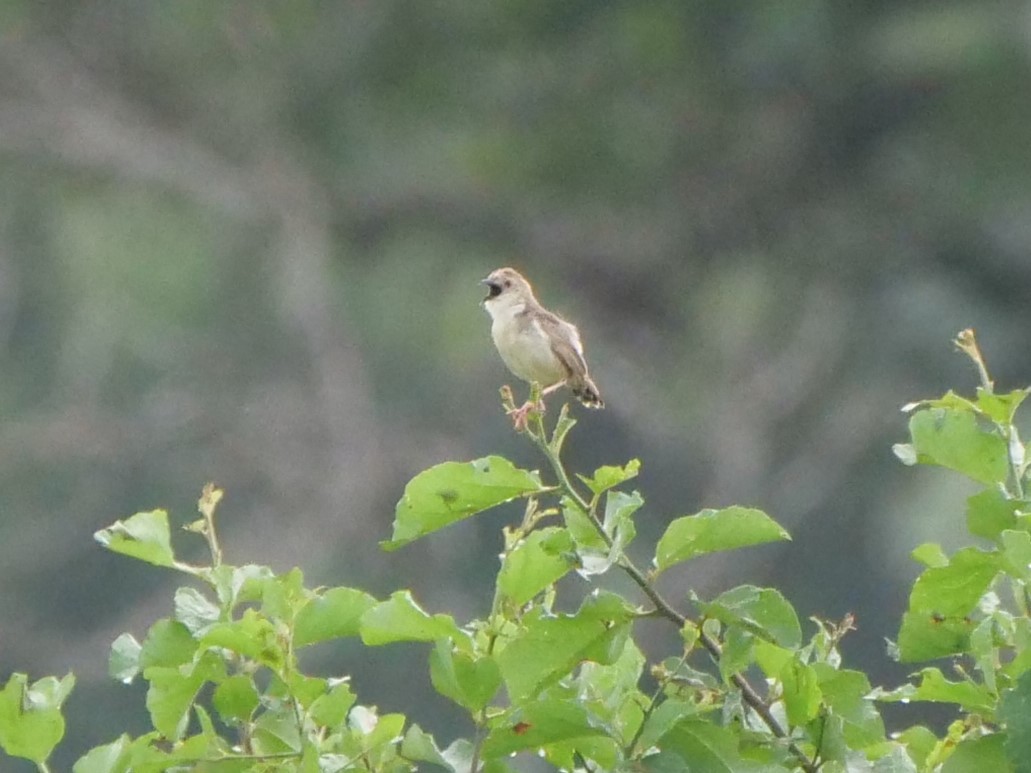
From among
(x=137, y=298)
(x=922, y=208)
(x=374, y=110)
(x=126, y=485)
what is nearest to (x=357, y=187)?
(x=374, y=110)

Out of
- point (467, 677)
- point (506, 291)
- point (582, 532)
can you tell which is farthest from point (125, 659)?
point (506, 291)

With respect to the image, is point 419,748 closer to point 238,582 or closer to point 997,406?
point 238,582

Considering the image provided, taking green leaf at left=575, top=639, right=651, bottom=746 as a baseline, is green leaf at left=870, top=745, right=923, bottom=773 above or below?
below

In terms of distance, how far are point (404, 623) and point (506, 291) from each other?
8.32 feet

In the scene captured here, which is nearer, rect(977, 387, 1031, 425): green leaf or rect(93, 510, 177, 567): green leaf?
rect(977, 387, 1031, 425): green leaf

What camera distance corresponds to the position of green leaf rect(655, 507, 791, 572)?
1.54 metres

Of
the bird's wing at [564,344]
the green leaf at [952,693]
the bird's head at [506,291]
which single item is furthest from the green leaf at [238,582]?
the bird's head at [506,291]

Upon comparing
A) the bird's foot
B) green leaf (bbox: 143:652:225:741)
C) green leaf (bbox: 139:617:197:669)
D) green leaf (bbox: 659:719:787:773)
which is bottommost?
green leaf (bbox: 659:719:787:773)

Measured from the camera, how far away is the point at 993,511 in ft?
5.10

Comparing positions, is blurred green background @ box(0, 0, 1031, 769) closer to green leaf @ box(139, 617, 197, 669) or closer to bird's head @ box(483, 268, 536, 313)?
bird's head @ box(483, 268, 536, 313)

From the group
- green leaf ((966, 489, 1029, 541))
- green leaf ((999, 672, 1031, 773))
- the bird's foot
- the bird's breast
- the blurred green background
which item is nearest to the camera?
green leaf ((999, 672, 1031, 773))

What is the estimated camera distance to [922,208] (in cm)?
1130

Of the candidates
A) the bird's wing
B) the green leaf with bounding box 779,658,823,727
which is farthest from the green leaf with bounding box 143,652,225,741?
the bird's wing

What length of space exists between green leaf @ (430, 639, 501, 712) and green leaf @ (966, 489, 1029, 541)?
37 cm
